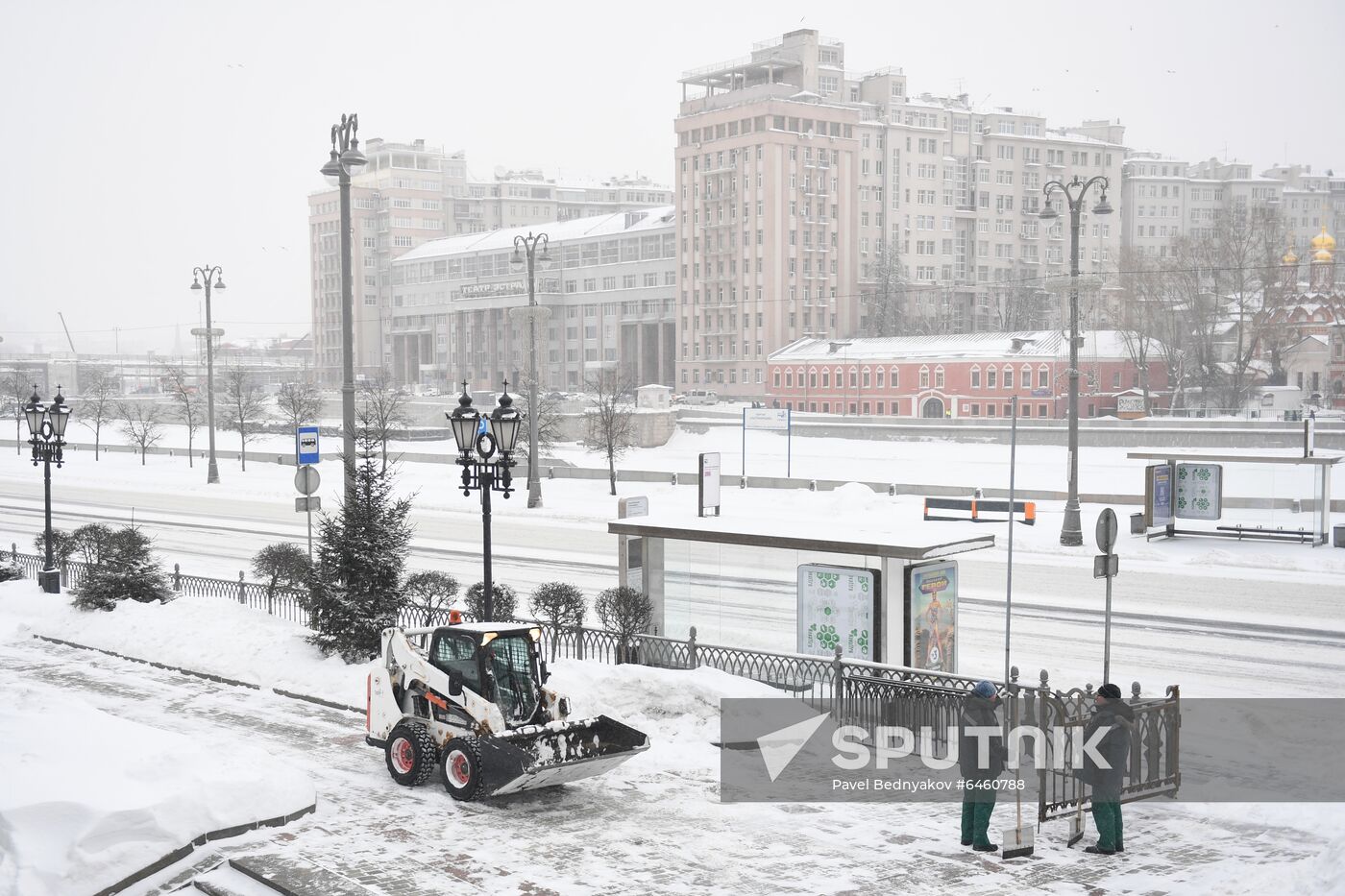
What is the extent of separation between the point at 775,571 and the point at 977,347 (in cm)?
6796

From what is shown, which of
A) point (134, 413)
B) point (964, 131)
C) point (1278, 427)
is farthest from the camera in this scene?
point (964, 131)

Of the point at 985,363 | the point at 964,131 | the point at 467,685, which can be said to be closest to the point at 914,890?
the point at 467,685

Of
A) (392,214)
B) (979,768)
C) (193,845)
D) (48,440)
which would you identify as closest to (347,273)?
(48,440)

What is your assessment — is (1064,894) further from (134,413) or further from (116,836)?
(134,413)

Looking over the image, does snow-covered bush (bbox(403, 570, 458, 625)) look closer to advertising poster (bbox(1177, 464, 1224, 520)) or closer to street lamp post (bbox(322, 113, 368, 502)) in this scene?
street lamp post (bbox(322, 113, 368, 502))

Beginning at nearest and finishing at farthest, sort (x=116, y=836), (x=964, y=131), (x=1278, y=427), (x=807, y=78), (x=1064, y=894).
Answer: (x=1064, y=894), (x=116, y=836), (x=1278, y=427), (x=807, y=78), (x=964, y=131)

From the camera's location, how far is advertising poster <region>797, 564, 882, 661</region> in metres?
15.2

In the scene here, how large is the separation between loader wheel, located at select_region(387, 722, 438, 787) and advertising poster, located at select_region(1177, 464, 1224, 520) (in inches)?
1034

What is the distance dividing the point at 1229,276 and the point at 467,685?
292 ft

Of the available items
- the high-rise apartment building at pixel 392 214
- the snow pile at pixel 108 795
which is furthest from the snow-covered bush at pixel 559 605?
the high-rise apartment building at pixel 392 214

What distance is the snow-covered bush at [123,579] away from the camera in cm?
2061

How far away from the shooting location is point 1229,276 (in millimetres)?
87188

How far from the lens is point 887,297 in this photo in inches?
4360

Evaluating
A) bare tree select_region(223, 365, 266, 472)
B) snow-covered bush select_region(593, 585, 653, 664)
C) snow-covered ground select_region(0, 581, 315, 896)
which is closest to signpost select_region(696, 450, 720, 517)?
snow-covered bush select_region(593, 585, 653, 664)
